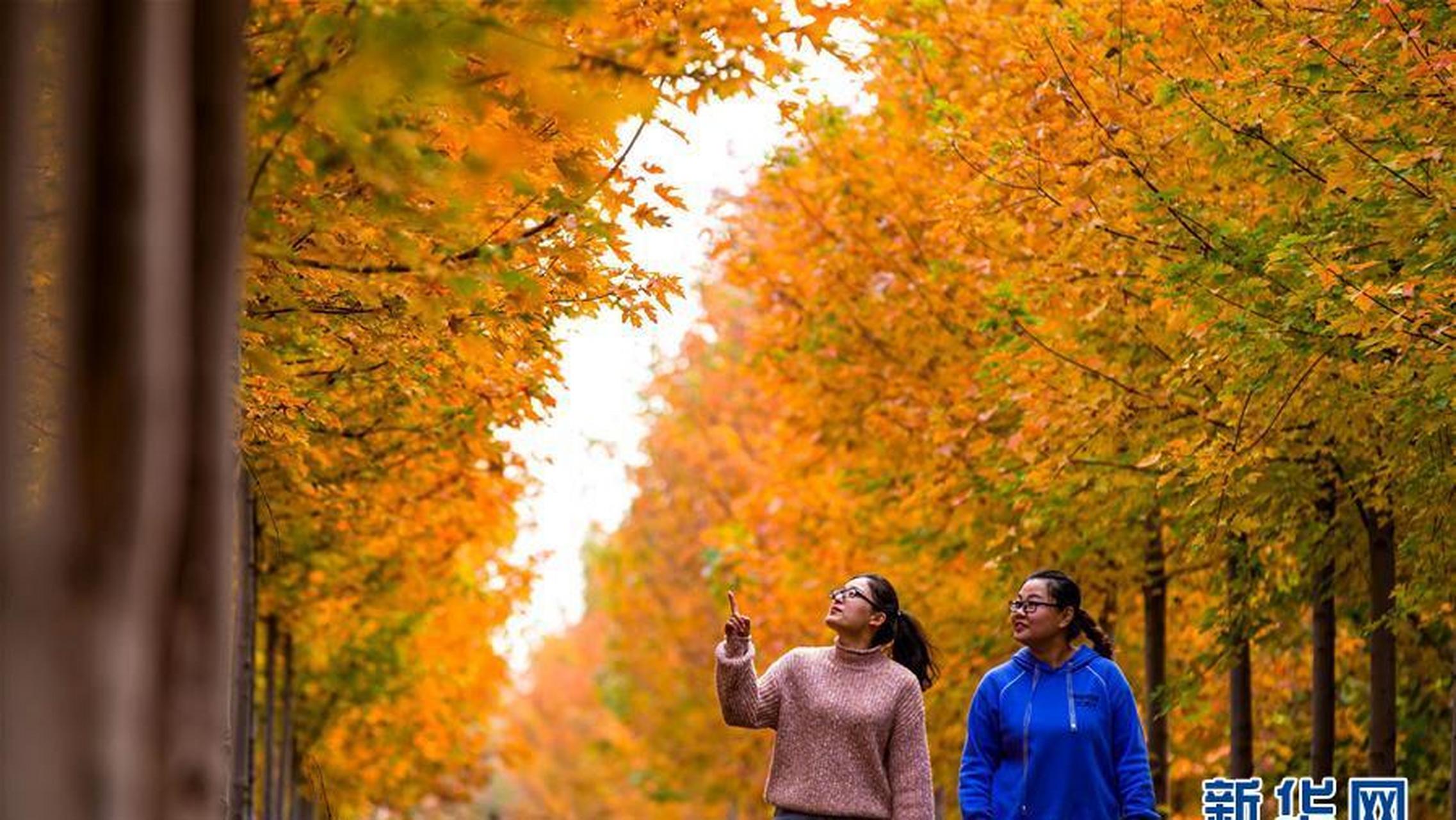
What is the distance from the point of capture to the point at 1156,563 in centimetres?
1534

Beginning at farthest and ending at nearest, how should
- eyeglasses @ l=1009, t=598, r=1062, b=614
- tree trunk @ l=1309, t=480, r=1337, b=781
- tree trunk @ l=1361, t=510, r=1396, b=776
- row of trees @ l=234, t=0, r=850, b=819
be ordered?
tree trunk @ l=1309, t=480, r=1337, b=781 < tree trunk @ l=1361, t=510, r=1396, b=776 < eyeglasses @ l=1009, t=598, r=1062, b=614 < row of trees @ l=234, t=0, r=850, b=819

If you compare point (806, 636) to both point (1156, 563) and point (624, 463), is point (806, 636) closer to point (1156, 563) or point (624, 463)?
point (1156, 563)

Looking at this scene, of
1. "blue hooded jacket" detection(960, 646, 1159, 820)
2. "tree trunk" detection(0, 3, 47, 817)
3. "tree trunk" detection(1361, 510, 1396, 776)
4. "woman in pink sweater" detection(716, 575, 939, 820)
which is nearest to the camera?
"tree trunk" detection(0, 3, 47, 817)

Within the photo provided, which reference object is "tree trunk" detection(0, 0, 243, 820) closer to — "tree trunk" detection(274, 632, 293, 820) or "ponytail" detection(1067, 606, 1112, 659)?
"ponytail" detection(1067, 606, 1112, 659)

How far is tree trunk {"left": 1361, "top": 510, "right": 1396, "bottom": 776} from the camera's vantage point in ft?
41.1

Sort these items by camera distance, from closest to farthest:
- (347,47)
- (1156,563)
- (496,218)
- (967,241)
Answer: (347,47)
(496,218)
(967,241)
(1156,563)

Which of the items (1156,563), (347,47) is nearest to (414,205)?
(347,47)

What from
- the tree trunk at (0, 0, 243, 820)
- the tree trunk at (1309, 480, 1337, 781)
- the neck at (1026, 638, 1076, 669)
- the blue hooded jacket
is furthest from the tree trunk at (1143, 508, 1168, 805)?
the tree trunk at (0, 0, 243, 820)

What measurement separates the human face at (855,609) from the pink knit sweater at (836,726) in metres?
0.10

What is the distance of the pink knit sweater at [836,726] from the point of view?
7.72 m

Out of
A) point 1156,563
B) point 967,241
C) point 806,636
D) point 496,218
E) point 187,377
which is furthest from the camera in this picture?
point 806,636

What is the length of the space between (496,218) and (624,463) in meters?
27.4

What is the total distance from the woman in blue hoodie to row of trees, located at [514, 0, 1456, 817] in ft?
6.85

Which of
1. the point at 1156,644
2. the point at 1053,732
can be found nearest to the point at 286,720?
the point at 1156,644
